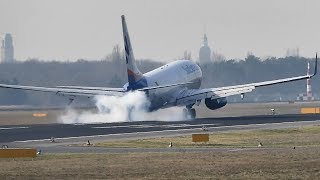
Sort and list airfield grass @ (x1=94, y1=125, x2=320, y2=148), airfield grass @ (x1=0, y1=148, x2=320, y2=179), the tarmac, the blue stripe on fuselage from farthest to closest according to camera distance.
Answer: the blue stripe on fuselage
airfield grass @ (x1=94, y1=125, x2=320, y2=148)
the tarmac
airfield grass @ (x1=0, y1=148, x2=320, y2=179)

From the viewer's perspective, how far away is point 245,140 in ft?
269

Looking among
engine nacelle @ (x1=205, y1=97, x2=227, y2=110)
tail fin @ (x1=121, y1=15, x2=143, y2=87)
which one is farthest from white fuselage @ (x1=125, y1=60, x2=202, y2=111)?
engine nacelle @ (x1=205, y1=97, x2=227, y2=110)

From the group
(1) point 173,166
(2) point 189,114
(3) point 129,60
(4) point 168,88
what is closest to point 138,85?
(3) point 129,60

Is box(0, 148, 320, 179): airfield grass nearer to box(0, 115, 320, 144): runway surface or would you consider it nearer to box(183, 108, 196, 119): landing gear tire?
box(0, 115, 320, 144): runway surface

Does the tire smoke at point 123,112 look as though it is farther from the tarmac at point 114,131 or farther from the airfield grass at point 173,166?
the airfield grass at point 173,166

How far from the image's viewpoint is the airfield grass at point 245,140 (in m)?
76.3

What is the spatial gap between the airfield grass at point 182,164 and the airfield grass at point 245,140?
1.69 ft

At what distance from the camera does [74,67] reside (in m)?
187

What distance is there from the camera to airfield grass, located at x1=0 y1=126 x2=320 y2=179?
51594 mm

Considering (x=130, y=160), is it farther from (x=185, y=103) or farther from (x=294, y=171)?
(x=185, y=103)

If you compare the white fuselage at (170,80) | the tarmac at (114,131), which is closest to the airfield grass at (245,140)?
the tarmac at (114,131)

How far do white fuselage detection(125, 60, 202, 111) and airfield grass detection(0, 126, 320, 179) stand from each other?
43393mm

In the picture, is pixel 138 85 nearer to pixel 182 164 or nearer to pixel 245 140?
pixel 245 140

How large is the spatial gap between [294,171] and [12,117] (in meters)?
86.3
